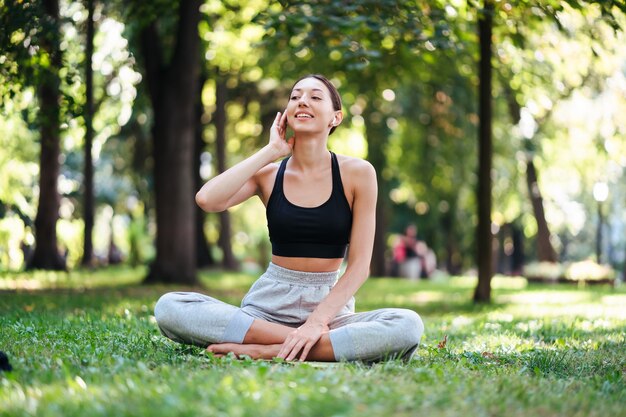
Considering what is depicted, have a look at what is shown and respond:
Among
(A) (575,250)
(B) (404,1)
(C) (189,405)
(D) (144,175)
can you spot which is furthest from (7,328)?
(A) (575,250)

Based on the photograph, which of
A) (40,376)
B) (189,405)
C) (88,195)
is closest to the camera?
(189,405)

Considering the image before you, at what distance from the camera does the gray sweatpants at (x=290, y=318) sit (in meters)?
5.72

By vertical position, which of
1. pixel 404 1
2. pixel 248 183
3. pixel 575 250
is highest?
pixel 404 1

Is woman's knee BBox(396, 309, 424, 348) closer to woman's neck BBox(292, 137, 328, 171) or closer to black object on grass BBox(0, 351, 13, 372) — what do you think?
woman's neck BBox(292, 137, 328, 171)

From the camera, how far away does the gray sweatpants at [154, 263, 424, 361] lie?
18.8 ft

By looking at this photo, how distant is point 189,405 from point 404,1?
828cm

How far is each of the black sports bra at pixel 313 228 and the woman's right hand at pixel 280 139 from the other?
355 mm

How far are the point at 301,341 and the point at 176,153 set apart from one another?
36.3ft

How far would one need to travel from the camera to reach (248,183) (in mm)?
6480

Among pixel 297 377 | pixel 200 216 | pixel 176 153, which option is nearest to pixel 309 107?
pixel 297 377

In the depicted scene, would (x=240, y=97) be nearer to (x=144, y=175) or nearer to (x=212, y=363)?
(x=144, y=175)

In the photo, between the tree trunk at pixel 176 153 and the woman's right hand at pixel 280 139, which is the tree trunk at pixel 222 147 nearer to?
the tree trunk at pixel 176 153

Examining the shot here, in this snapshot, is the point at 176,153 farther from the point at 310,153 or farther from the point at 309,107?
the point at 309,107

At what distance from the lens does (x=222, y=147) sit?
25656mm
